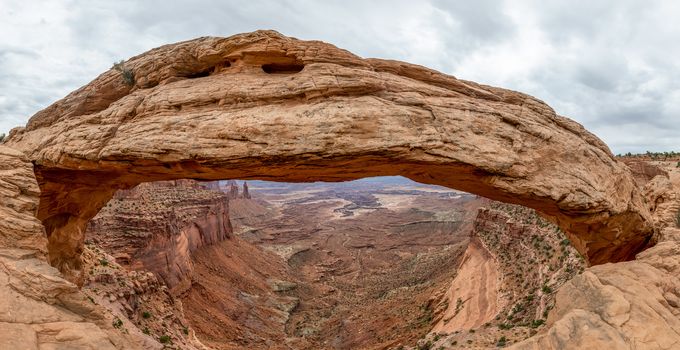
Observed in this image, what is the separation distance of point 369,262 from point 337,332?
35199 mm

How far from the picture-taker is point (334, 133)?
1018 cm

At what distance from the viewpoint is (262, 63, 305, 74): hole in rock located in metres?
12.3

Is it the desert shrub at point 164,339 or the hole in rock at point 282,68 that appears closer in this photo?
the hole in rock at point 282,68

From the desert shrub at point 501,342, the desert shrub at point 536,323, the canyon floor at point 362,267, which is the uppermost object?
the desert shrub at point 536,323

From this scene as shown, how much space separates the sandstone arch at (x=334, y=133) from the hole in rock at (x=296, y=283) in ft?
24.4

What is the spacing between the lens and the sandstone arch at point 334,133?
10.4m

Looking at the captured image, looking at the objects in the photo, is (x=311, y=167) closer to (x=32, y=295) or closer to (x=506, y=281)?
(x=32, y=295)

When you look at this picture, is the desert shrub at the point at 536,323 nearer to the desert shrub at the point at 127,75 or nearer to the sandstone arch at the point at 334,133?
the sandstone arch at the point at 334,133

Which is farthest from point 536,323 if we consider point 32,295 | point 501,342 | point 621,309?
point 32,295

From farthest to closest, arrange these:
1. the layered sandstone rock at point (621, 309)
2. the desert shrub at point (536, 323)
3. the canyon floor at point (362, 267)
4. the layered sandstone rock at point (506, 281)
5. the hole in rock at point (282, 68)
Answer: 1. the canyon floor at point (362, 267)
2. the layered sandstone rock at point (506, 281)
3. the desert shrub at point (536, 323)
4. the hole in rock at point (282, 68)
5. the layered sandstone rock at point (621, 309)

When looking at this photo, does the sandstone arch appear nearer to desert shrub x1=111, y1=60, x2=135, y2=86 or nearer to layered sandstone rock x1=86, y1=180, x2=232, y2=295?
desert shrub x1=111, y1=60, x2=135, y2=86

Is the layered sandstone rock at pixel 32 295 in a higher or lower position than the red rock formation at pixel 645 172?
lower

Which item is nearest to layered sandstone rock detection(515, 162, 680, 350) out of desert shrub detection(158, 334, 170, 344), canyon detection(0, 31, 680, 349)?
canyon detection(0, 31, 680, 349)

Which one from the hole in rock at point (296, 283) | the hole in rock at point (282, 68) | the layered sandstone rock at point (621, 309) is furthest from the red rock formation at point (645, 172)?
the hole in rock at point (282, 68)
